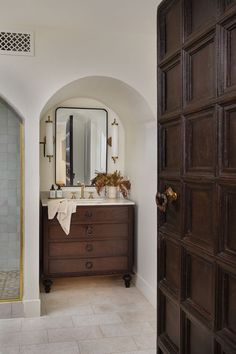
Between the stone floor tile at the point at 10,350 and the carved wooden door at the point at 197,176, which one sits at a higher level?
the carved wooden door at the point at 197,176

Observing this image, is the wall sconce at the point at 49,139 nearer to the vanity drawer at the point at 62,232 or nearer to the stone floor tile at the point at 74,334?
the vanity drawer at the point at 62,232

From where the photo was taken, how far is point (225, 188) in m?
1.35

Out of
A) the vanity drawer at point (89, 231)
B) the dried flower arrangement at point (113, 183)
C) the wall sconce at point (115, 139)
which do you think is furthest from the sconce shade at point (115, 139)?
the vanity drawer at point (89, 231)

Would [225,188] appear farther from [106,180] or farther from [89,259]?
[106,180]

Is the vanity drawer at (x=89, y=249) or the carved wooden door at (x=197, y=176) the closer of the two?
the carved wooden door at (x=197, y=176)

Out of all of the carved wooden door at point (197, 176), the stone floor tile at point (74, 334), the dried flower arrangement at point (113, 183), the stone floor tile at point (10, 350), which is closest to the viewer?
the carved wooden door at point (197, 176)

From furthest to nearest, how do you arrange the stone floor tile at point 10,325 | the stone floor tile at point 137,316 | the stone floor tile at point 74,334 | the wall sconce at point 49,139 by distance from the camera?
the wall sconce at point 49,139, the stone floor tile at point 137,316, the stone floor tile at point 10,325, the stone floor tile at point 74,334

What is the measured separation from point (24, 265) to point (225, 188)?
2615 mm

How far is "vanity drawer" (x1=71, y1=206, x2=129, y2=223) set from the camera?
4.12m

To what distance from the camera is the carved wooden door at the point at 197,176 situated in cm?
134

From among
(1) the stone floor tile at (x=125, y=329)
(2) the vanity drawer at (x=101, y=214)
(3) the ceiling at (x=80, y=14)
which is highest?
(3) the ceiling at (x=80, y=14)

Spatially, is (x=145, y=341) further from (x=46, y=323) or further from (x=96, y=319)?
(x=46, y=323)

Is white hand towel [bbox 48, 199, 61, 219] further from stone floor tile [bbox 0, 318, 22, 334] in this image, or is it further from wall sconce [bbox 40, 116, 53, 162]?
stone floor tile [bbox 0, 318, 22, 334]

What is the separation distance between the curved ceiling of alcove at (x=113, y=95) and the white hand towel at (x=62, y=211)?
903 millimetres
